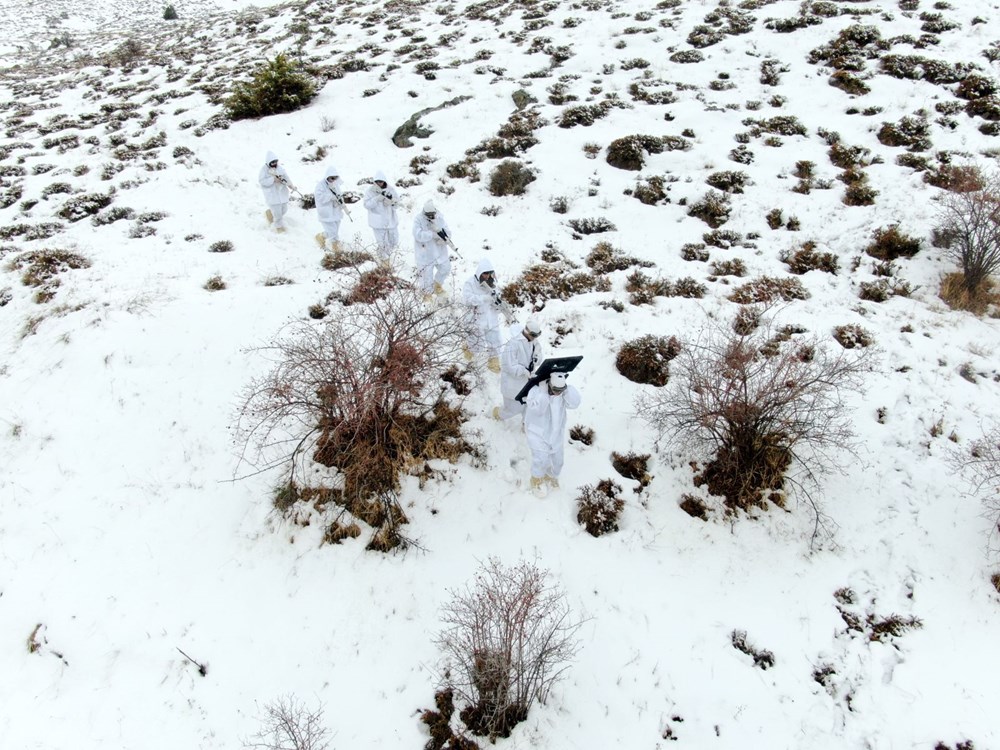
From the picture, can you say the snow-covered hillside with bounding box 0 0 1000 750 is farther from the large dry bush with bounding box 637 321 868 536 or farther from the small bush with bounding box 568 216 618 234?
the large dry bush with bounding box 637 321 868 536

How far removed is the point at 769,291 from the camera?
8.36 m

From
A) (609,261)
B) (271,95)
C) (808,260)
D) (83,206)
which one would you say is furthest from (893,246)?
(83,206)

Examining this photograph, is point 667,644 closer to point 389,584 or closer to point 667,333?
point 389,584

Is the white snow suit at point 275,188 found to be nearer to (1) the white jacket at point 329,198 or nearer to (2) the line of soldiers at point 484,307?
(2) the line of soldiers at point 484,307

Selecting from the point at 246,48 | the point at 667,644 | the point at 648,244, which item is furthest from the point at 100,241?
the point at 246,48

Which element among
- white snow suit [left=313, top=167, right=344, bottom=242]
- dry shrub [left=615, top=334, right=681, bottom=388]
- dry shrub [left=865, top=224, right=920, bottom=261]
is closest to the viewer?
dry shrub [left=615, top=334, right=681, bottom=388]

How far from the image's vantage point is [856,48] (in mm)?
13867

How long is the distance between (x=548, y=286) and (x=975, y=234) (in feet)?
21.0

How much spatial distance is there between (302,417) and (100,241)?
6536 millimetres

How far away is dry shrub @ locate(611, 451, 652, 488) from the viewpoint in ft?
20.6

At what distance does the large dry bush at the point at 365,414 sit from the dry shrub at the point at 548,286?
7.20 ft

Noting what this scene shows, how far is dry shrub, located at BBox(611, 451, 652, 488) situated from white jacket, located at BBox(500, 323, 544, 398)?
143 cm

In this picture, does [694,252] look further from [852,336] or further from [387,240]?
[387,240]

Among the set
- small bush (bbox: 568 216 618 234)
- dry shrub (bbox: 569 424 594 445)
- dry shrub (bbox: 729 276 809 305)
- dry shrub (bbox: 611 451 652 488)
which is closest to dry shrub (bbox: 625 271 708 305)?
dry shrub (bbox: 729 276 809 305)
